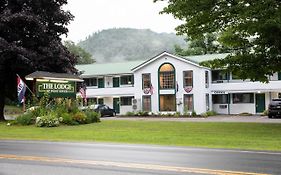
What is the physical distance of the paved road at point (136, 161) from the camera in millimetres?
9891

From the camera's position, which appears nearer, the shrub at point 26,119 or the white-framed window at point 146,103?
the shrub at point 26,119

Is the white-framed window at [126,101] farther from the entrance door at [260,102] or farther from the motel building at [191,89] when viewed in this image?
the entrance door at [260,102]

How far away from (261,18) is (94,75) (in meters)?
36.5

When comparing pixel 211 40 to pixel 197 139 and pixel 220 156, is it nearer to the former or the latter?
pixel 197 139

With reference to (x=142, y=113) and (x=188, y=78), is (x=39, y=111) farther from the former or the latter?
(x=188, y=78)

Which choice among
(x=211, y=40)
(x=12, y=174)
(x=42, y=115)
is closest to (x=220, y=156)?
(x=12, y=174)

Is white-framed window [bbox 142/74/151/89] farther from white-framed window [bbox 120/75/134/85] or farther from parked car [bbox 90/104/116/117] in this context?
parked car [bbox 90/104/116/117]

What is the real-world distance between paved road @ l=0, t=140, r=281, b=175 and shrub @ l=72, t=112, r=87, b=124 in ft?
51.6

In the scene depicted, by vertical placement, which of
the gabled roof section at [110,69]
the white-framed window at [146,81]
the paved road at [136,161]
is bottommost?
the paved road at [136,161]

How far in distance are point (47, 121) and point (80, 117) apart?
10.0 feet

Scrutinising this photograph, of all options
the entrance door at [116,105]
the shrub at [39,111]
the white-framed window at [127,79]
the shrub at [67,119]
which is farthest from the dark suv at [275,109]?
the entrance door at [116,105]

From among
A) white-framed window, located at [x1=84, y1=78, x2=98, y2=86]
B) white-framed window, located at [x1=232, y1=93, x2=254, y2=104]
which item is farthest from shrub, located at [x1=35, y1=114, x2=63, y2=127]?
white-framed window, located at [x1=84, y1=78, x2=98, y2=86]

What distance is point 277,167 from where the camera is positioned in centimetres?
1008

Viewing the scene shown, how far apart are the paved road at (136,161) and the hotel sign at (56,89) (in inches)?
630
